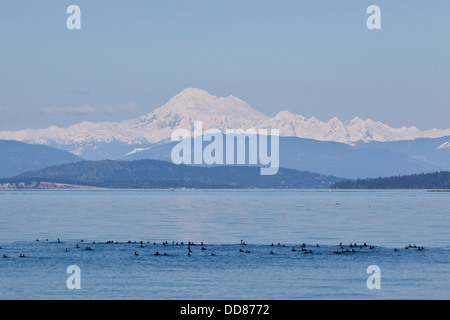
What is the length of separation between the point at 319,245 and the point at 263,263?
21707 mm

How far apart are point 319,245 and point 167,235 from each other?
100.0 ft
